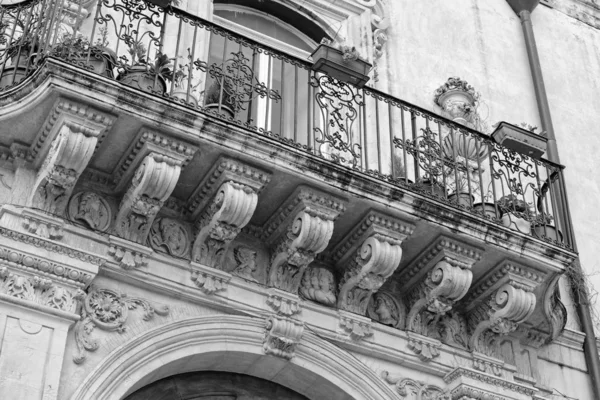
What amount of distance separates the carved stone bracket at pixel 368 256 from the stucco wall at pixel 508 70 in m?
2.45

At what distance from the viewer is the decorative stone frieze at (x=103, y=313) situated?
6.96 metres

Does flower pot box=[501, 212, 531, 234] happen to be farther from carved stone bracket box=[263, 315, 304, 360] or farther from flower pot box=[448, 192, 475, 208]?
carved stone bracket box=[263, 315, 304, 360]

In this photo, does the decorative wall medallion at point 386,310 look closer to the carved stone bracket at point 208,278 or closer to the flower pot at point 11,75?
the carved stone bracket at point 208,278

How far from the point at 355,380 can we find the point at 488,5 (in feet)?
17.3

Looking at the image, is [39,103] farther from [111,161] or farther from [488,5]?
[488,5]

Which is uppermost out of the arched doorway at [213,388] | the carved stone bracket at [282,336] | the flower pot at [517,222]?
the flower pot at [517,222]

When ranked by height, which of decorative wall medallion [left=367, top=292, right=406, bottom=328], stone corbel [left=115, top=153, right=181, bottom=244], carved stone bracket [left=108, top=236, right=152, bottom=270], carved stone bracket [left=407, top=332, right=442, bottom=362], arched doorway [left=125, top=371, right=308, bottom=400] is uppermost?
stone corbel [left=115, top=153, right=181, bottom=244]

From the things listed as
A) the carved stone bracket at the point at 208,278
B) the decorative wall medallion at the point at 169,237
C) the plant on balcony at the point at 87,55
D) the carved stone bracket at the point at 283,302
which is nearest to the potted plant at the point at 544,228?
the carved stone bracket at the point at 283,302

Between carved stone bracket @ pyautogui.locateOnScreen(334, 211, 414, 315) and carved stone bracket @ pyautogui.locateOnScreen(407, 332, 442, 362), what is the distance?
0.40 metres

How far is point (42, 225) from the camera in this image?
7.14 meters

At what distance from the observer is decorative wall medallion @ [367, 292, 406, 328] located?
324 inches

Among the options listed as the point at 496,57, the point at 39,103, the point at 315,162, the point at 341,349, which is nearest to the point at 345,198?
the point at 315,162

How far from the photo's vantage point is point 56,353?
6711mm

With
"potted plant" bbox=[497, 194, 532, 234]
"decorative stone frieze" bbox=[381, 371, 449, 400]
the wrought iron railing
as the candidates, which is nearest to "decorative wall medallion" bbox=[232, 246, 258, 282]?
the wrought iron railing
